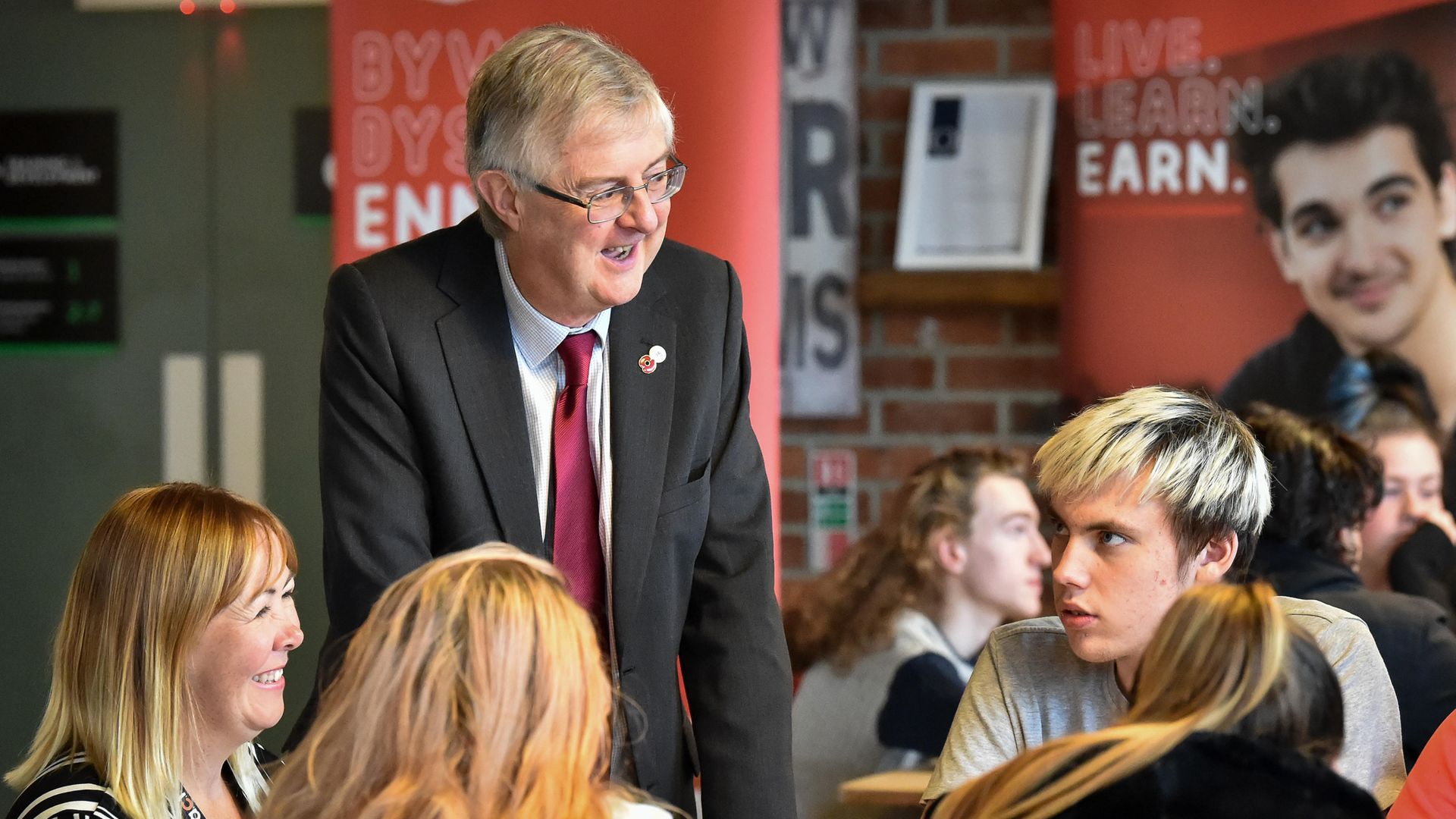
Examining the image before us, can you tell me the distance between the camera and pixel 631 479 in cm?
166

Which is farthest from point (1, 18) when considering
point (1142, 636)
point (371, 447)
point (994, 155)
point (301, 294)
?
point (1142, 636)

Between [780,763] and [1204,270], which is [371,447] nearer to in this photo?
[780,763]

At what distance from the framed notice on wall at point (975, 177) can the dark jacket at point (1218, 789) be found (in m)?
2.54

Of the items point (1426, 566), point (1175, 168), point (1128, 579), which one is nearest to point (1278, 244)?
point (1175, 168)

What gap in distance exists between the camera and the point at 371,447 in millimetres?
1608

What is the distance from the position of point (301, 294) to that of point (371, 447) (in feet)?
6.56

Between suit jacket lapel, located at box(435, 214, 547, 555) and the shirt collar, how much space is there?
0.01 meters

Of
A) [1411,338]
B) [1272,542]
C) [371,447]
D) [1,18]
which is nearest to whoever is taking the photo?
[371,447]

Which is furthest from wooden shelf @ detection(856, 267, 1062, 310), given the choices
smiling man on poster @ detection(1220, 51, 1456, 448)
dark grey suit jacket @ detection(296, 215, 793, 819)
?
dark grey suit jacket @ detection(296, 215, 793, 819)

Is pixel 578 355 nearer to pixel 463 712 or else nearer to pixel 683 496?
pixel 683 496

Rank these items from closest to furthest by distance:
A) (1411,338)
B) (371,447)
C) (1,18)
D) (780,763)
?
1. (371,447)
2. (780,763)
3. (1411,338)
4. (1,18)

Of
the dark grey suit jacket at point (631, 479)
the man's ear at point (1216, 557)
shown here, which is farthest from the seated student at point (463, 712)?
the man's ear at point (1216, 557)

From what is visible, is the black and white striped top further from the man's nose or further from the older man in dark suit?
the man's nose

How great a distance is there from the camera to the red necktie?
1697 millimetres
